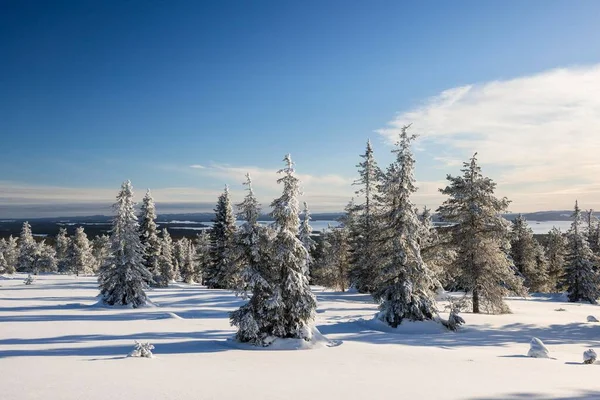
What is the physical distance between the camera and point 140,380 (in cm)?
1035

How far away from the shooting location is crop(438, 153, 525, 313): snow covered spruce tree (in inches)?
1125

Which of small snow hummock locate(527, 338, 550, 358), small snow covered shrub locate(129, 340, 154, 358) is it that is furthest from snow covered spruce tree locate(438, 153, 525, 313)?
small snow covered shrub locate(129, 340, 154, 358)

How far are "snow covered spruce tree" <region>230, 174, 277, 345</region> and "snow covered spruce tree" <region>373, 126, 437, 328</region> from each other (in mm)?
9714

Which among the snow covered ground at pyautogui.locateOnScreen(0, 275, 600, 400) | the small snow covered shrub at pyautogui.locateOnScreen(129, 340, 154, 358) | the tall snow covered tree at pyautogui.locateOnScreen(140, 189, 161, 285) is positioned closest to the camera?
the snow covered ground at pyautogui.locateOnScreen(0, 275, 600, 400)

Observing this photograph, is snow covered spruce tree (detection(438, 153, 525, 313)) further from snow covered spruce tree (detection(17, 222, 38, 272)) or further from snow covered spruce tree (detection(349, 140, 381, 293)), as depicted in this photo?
snow covered spruce tree (detection(17, 222, 38, 272))

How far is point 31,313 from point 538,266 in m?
68.1

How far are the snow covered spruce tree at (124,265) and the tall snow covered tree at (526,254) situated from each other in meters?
50.4

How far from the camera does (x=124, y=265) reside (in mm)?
31156

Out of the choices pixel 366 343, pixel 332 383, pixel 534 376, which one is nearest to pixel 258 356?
pixel 332 383

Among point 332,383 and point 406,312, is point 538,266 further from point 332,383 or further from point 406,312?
point 332,383

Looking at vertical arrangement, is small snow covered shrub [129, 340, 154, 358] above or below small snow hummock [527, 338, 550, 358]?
above

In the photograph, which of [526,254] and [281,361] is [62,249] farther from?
[281,361]

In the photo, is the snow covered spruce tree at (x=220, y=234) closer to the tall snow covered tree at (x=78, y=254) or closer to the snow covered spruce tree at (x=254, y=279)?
the snow covered spruce tree at (x=254, y=279)

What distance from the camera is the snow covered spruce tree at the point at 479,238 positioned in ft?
93.7
